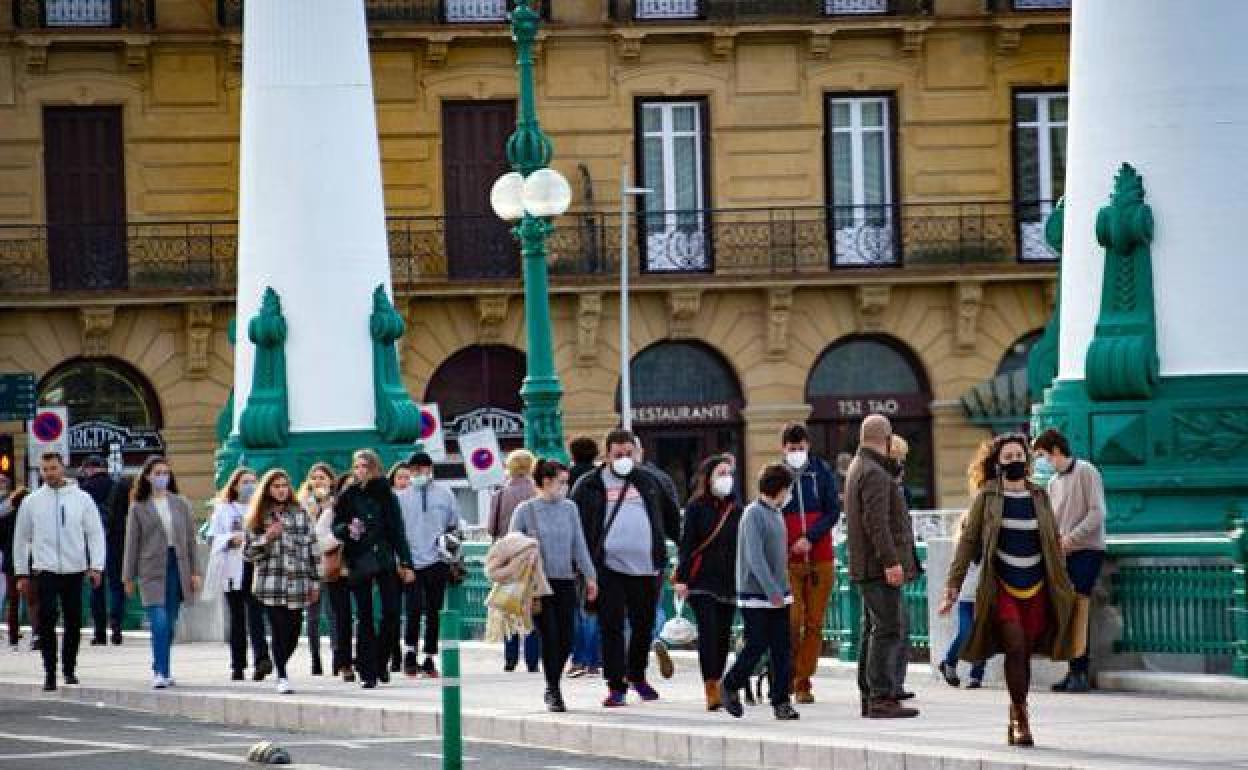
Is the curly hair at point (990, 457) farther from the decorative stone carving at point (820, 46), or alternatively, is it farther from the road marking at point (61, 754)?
the decorative stone carving at point (820, 46)

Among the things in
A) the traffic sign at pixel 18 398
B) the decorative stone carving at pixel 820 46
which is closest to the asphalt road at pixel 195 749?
→ the traffic sign at pixel 18 398

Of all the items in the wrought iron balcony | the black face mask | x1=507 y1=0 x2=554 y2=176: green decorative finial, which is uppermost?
the wrought iron balcony

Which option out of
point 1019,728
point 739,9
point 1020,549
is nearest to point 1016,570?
point 1020,549

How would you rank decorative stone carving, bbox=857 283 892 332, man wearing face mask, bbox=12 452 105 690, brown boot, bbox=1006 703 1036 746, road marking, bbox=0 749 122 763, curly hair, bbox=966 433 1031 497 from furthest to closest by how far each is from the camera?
decorative stone carving, bbox=857 283 892 332, man wearing face mask, bbox=12 452 105 690, road marking, bbox=0 749 122 763, curly hair, bbox=966 433 1031 497, brown boot, bbox=1006 703 1036 746

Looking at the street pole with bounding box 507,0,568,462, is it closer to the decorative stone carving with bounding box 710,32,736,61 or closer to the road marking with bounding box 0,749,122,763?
the road marking with bounding box 0,749,122,763

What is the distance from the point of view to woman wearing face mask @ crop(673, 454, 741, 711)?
20734 millimetres

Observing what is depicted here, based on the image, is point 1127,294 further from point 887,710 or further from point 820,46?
point 820,46

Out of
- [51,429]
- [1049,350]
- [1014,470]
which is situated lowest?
[1014,470]

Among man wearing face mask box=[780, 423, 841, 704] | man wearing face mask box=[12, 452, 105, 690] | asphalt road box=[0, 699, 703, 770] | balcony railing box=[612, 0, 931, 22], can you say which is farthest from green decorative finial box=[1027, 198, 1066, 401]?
balcony railing box=[612, 0, 931, 22]

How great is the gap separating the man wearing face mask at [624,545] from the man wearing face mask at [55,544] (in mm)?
5428

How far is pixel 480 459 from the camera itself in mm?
38531

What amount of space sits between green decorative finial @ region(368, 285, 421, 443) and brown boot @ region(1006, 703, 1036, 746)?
14324 millimetres

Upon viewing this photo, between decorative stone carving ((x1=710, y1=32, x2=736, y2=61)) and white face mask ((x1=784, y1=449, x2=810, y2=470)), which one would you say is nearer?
white face mask ((x1=784, y1=449, x2=810, y2=470))

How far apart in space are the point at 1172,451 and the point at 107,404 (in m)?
32.4
